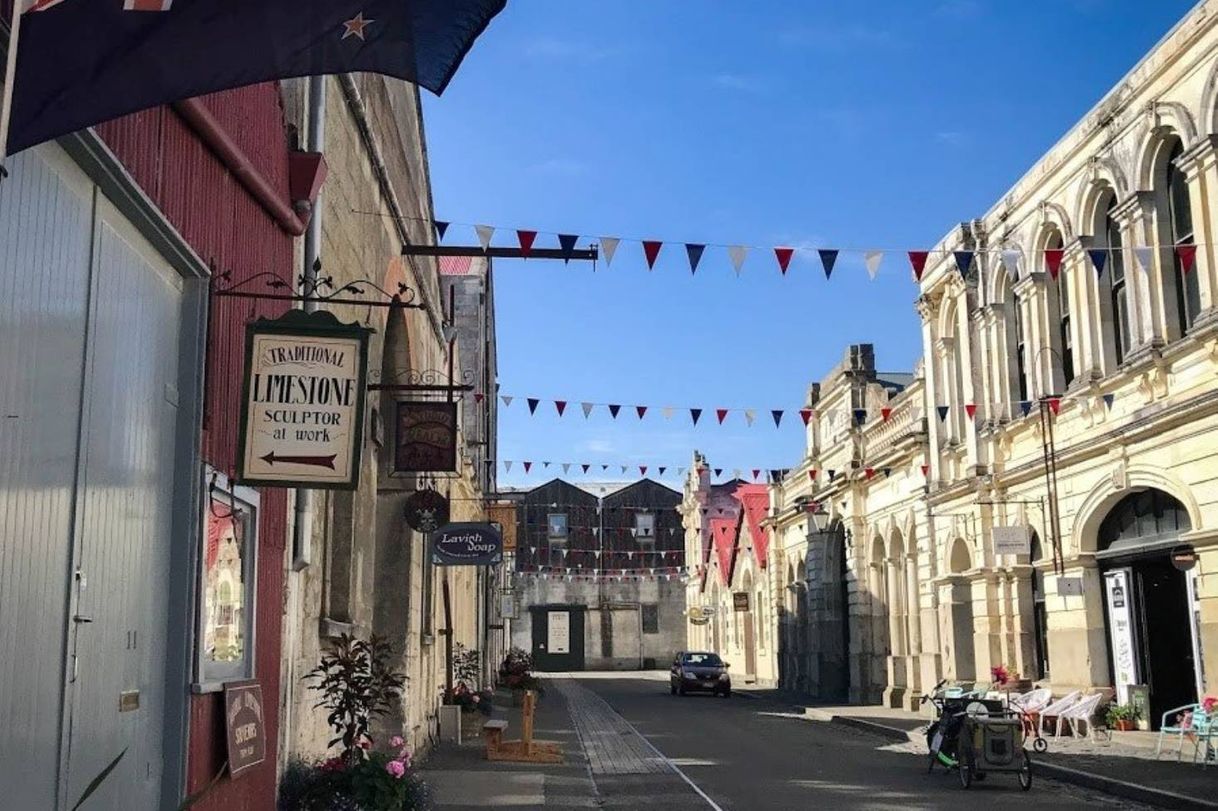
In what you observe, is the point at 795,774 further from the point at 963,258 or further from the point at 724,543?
the point at 724,543

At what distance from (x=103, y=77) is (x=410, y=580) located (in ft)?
40.4

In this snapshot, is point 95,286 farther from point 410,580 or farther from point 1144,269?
point 1144,269

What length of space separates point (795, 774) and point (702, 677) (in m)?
25.3

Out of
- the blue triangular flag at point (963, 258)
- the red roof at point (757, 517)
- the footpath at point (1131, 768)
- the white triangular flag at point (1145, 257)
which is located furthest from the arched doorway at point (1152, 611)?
the red roof at point (757, 517)

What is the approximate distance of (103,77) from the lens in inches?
163

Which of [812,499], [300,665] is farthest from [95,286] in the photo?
[812,499]

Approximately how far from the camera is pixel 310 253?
9.51 meters

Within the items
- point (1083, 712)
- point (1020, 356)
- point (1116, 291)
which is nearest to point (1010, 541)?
point (1083, 712)

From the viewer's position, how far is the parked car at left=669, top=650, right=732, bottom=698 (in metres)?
42.0

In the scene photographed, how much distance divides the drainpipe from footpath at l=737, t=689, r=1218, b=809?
29.2 ft

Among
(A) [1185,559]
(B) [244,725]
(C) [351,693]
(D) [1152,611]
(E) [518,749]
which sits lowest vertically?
(E) [518,749]

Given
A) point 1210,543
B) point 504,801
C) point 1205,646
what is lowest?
point 504,801

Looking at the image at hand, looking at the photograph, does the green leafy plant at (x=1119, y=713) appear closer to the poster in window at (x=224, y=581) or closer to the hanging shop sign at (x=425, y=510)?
the hanging shop sign at (x=425, y=510)

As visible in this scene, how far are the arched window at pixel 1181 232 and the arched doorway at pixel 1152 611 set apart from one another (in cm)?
299
